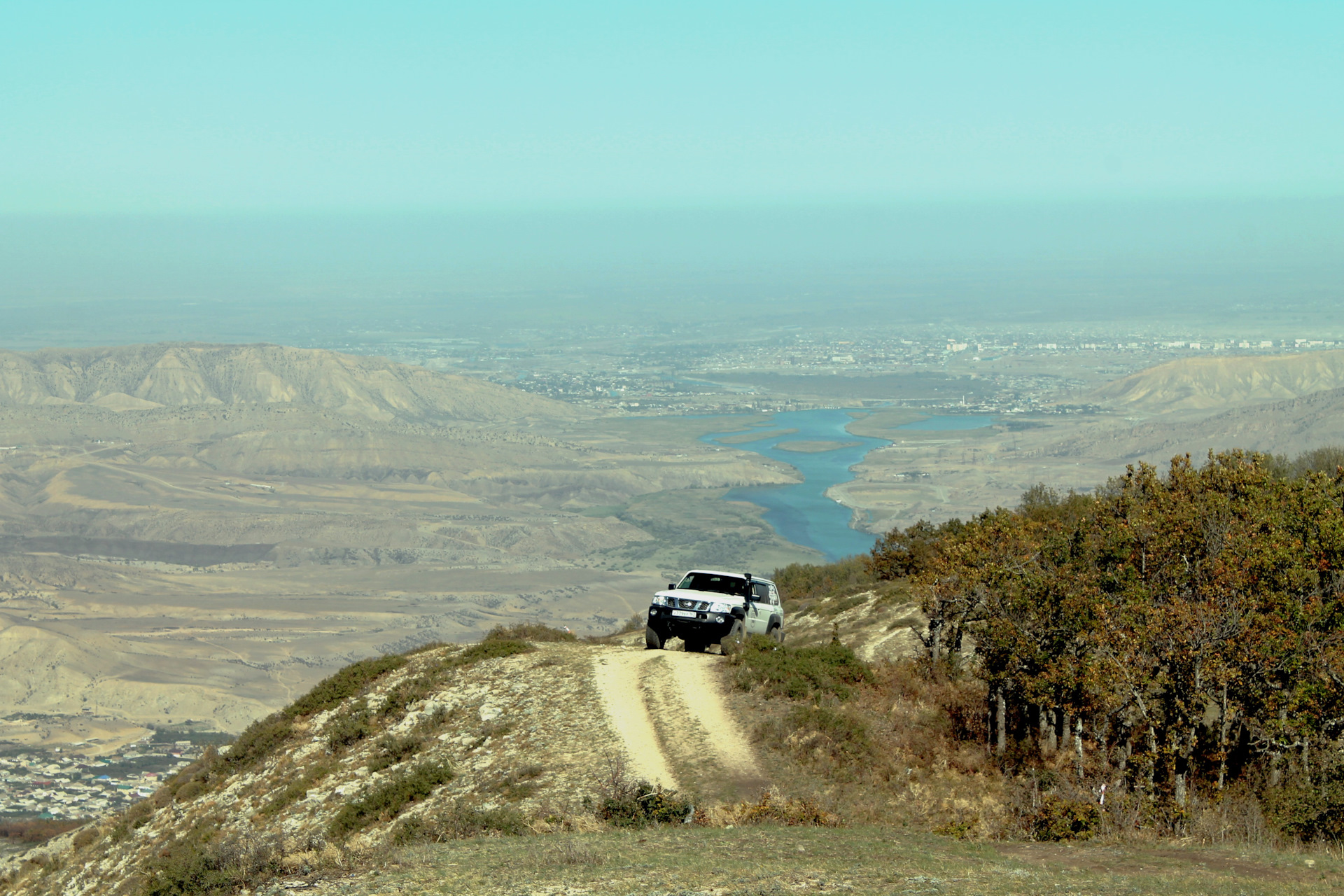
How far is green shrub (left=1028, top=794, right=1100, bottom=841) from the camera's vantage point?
44.3 feet

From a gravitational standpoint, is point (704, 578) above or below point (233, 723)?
above

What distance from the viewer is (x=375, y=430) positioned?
163500 millimetres

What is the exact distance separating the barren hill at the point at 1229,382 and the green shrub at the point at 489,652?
16151 centimetres

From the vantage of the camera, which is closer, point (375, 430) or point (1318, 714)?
point (1318, 714)

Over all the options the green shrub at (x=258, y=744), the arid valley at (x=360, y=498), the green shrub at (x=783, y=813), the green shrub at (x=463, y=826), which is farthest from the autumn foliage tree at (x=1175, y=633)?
the arid valley at (x=360, y=498)

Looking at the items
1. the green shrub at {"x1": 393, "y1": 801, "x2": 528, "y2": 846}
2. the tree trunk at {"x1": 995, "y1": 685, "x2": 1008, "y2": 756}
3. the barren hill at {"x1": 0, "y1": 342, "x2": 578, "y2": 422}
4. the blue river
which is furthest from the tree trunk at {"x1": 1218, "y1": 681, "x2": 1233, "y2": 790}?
the barren hill at {"x1": 0, "y1": 342, "x2": 578, "y2": 422}

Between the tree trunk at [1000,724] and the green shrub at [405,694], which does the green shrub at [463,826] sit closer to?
the green shrub at [405,694]

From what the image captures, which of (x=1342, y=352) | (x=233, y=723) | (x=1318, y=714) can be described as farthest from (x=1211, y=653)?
(x=1342, y=352)

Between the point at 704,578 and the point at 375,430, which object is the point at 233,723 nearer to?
the point at 704,578

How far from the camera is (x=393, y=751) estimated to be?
1812cm

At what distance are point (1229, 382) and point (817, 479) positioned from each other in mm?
72121

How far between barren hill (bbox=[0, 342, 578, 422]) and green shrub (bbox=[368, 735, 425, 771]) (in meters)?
168

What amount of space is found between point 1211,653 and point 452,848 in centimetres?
994

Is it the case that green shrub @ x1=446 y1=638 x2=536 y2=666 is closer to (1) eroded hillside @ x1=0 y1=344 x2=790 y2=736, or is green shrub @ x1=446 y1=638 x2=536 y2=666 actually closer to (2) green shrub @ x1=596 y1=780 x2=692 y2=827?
(2) green shrub @ x1=596 y1=780 x2=692 y2=827
